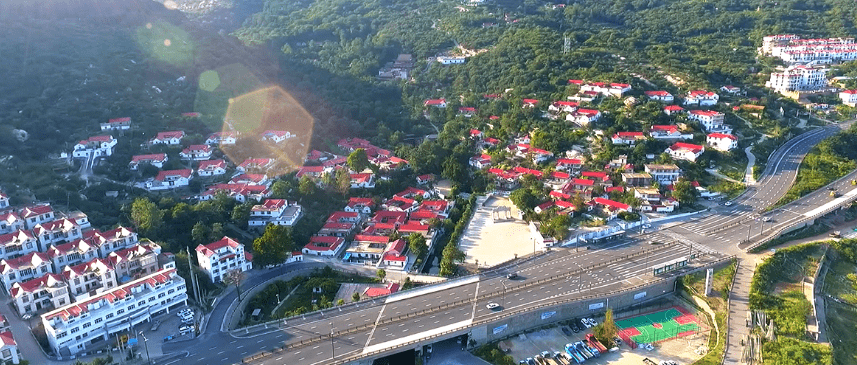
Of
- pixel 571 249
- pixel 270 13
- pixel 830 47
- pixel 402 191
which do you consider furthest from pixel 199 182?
pixel 830 47

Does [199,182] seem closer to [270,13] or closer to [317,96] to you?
[317,96]

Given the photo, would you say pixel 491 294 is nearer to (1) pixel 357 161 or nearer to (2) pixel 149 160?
(1) pixel 357 161

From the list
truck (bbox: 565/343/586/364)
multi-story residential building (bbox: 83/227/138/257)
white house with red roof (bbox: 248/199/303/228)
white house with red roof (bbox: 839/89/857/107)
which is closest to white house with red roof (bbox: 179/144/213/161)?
white house with red roof (bbox: 248/199/303/228)

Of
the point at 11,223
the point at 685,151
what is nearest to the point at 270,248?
the point at 11,223

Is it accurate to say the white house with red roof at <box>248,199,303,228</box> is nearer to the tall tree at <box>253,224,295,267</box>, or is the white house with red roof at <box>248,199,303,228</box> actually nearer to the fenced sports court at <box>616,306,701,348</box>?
the tall tree at <box>253,224,295,267</box>

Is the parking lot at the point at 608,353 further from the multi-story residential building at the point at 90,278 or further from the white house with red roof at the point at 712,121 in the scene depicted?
the white house with red roof at the point at 712,121
